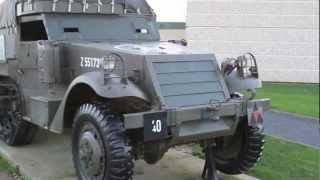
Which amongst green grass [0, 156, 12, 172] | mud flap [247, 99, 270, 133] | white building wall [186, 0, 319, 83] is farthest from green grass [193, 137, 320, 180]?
white building wall [186, 0, 319, 83]

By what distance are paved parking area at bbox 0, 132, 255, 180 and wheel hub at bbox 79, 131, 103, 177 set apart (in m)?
0.95

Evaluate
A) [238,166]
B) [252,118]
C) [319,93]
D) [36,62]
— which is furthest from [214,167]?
[319,93]

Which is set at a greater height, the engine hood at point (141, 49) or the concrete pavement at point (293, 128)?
the engine hood at point (141, 49)

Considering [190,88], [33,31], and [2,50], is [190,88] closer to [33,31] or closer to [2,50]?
[33,31]

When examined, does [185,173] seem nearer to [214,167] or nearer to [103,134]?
[214,167]

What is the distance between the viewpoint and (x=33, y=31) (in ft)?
23.6

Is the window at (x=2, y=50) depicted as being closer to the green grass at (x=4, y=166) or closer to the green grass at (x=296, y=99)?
the green grass at (x=4, y=166)

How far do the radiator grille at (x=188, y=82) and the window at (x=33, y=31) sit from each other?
2.10 m

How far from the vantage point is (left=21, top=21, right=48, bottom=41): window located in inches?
273

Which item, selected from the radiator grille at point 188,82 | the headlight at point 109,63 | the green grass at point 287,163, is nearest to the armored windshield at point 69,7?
the headlight at point 109,63

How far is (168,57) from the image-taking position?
219 inches

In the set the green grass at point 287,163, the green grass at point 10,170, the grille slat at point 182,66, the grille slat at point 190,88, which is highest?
the grille slat at point 182,66

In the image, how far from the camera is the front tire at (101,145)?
4.99m

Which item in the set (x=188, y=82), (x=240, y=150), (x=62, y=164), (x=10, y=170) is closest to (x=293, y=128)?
(x=240, y=150)
